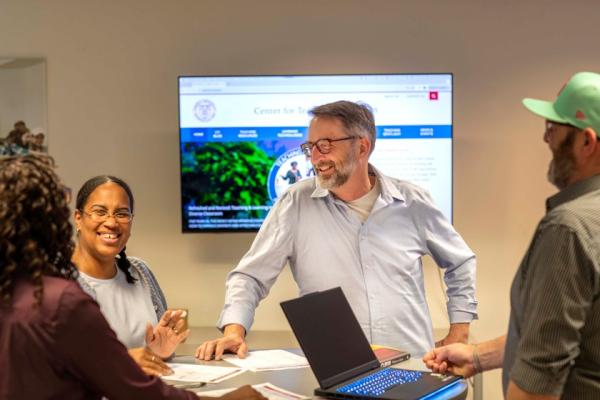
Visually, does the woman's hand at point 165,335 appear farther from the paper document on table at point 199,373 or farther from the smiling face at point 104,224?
the smiling face at point 104,224

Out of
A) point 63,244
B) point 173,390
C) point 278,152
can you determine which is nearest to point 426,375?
point 173,390

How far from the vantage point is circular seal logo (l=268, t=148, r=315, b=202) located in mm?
4004

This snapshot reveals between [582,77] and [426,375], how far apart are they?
0.92 meters

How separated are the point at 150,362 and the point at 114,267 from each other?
0.62 meters

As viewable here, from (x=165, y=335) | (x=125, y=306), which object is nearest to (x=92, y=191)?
(x=125, y=306)

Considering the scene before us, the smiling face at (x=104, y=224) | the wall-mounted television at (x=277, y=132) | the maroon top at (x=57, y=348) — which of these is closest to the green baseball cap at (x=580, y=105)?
the maroon top at (x=57, y=348)

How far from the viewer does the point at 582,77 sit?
1680mm

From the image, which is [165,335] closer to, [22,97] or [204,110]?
[204,110]

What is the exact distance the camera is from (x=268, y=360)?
2350mm

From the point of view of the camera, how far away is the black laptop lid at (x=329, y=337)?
1.97 metres

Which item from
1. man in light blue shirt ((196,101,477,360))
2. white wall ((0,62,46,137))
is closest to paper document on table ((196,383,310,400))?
man in light blue shirt ((196,101,477,360))

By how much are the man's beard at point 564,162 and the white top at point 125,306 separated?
1.51m

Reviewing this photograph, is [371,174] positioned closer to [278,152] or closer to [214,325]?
[278,152]

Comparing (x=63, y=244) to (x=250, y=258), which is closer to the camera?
(x=63, y=244)
